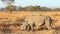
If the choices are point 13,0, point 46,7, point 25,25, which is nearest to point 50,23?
point 25,25

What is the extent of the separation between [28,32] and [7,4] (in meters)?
13.9

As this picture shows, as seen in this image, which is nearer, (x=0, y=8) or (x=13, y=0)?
(x=0, y=8)

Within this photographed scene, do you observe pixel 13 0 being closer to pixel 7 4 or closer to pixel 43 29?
pixel 7 4

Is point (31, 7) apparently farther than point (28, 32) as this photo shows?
Yes

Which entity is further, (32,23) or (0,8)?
(0,8)

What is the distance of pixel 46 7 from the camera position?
64.6 feet

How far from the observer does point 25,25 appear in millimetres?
9461

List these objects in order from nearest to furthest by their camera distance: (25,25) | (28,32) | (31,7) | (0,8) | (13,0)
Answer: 1. (28,32)
2. (25,25)
3. (0,8)
4. (31,7)
5. (13,0)

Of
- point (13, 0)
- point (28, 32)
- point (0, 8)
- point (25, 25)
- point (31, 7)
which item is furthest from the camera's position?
point (13, 0)

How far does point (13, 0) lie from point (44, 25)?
13.1 metres

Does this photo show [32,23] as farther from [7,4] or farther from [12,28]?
[7,4]

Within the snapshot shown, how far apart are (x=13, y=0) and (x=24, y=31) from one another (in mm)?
13617

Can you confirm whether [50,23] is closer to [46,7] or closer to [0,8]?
[0,8]

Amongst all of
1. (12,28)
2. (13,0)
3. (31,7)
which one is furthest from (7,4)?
(12,28)
